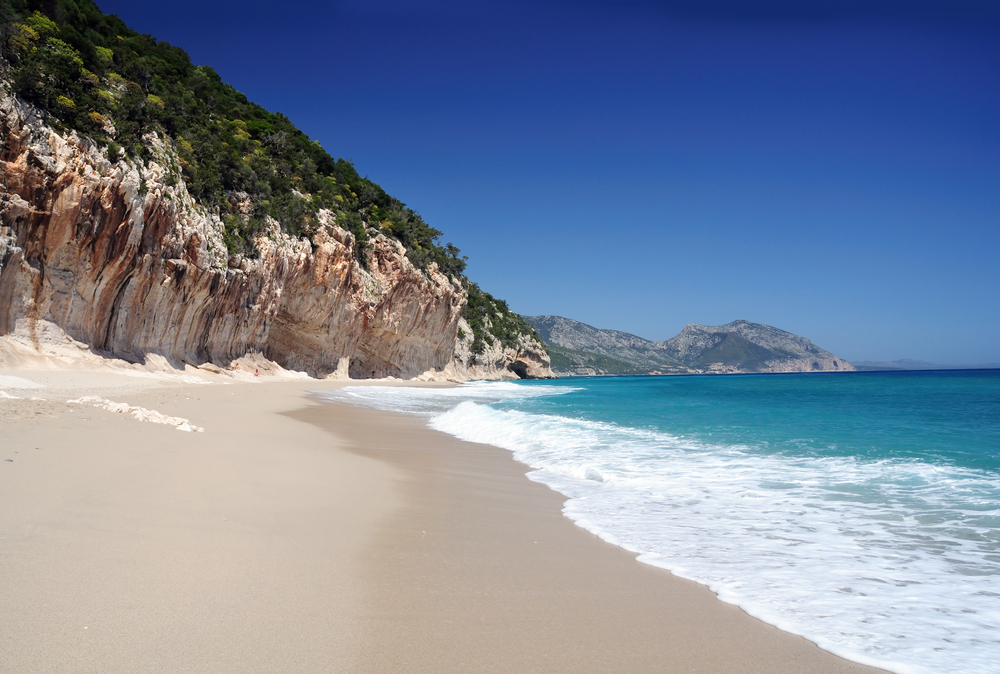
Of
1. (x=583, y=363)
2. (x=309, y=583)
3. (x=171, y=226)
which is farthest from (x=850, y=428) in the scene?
(x=583, y=363)

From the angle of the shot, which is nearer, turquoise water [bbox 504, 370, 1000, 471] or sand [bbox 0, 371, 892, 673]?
sand [bbox 0, 371, 892, 673]

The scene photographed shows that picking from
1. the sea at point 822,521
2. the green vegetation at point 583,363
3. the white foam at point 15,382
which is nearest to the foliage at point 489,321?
the green vegetation at point 583,363

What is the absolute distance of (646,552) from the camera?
412 cm

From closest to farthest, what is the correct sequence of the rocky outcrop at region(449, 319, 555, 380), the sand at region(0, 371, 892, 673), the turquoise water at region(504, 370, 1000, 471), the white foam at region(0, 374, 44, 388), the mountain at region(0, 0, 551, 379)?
the sand at region(0, 371, 892, 673) → the turquoise water at region(504, 370, 1000, 471) → the white foam at region(0, 374, 44, 388) → the mountain at region(0, 0, 551, 379) → the rocky outcrop at region(449, 319, 555, 380)

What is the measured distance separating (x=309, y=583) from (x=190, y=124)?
109 ft

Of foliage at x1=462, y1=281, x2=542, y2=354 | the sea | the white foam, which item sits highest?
foliage at x1=462, y1=281, x2=542, y2=354

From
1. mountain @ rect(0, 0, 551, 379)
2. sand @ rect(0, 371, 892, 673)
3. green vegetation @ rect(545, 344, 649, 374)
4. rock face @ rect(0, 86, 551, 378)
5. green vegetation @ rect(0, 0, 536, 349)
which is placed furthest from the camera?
green vegetation @ rect(545, 344, 649, 374)

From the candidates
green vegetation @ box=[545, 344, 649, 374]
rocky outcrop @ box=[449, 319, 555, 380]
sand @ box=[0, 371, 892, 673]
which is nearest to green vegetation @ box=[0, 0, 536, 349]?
rocky outcrop @ box=[449, 319, 555, 380]

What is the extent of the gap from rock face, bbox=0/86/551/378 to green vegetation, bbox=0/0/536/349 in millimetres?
988

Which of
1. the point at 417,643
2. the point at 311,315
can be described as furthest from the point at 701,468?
the point at 311,315

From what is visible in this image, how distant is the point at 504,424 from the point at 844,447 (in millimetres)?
6939

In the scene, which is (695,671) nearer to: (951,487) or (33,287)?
(951,487)

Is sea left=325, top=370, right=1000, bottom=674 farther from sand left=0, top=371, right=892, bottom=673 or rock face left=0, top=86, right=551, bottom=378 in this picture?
rock face left=0, top=86, right=551, bottom=378

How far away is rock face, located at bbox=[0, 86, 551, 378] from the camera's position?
16.8 meters
